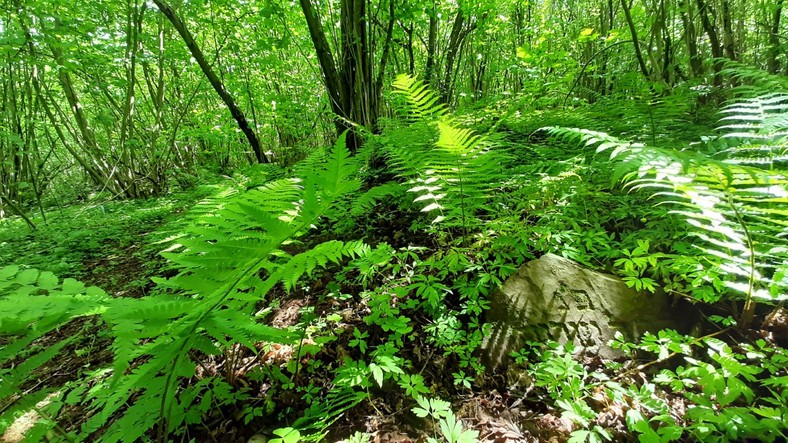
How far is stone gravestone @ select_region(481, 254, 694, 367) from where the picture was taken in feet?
5.10

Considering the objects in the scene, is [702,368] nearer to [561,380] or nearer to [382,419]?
[561,380]

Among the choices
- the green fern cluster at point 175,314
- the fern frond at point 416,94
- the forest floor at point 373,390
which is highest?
the fern frond at point 416,94

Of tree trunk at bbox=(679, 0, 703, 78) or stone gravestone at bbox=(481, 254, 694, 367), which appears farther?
tree trunk at bbox=(679, 0, 703, 78)

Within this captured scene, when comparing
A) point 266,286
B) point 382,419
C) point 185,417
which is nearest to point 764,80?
point 382,419

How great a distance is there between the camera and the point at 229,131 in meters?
6.30

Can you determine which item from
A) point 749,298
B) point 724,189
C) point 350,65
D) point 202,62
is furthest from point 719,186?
point 202,62

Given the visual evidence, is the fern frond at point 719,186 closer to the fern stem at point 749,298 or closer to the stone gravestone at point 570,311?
the fern stem at point 749,298

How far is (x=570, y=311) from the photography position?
1.62m

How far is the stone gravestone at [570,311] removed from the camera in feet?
5.10

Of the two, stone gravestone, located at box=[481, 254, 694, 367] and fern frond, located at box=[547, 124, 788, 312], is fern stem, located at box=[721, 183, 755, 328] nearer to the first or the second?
fern frond, located at box=[547, 124, 788, 312]

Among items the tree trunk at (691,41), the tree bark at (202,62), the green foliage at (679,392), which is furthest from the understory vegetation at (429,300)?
the tree bark at (202,62)

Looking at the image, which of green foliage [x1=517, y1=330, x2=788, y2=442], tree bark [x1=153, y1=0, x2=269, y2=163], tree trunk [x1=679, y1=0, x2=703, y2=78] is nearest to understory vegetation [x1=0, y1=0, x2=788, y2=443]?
green foliage [x1=517, y1=330, x2=788, y2=442]

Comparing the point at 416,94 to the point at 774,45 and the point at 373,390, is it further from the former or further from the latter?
the point at 774,45

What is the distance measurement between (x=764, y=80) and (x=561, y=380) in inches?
98.2
